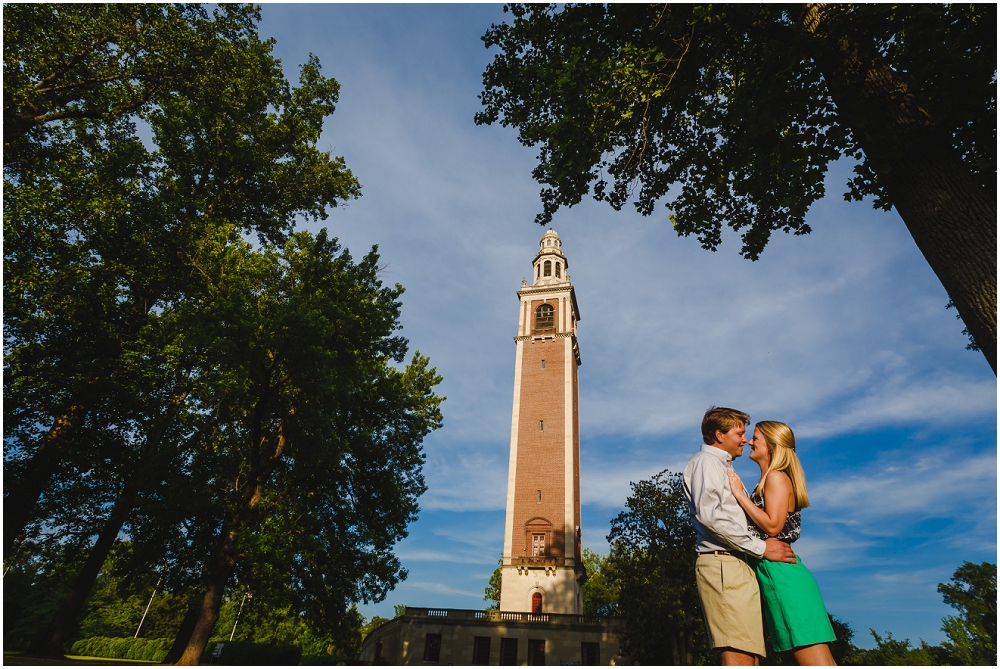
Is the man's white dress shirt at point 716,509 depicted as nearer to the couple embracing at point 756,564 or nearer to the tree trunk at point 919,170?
the couple embracing at point 756,564

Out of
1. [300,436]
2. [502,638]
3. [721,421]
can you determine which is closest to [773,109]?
[721,421]

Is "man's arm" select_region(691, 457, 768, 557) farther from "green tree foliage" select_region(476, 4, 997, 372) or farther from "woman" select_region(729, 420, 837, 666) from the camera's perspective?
"green tree foliage" select_region(476, 4, 997, 372)

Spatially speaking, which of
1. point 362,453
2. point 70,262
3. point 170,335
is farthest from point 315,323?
point 70,262

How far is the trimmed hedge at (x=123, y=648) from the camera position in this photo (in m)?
34.3

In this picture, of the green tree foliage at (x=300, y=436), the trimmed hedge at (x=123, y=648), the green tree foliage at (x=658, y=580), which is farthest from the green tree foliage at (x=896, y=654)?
the trimmed hedge at (x=123, y=648)

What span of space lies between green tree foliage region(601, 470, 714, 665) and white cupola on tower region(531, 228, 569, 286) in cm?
2437

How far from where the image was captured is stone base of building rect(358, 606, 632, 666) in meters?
26.5

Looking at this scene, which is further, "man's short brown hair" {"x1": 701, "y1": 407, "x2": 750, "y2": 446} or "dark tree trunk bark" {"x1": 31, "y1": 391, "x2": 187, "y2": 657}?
"dark tree trunk bark" {"x1": 31, "y1": 391, "x2": 187, "y2": 657}

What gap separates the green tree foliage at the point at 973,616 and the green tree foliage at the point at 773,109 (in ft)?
105

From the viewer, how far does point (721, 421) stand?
138 inches

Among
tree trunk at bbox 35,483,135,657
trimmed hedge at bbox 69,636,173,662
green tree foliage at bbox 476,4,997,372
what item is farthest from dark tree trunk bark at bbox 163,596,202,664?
trimmed hedge at bbox 69,636,173,662

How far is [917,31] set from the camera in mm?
6172

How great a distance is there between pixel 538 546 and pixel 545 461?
19.6 feet

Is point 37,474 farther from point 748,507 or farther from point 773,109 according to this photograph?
point 773,109
